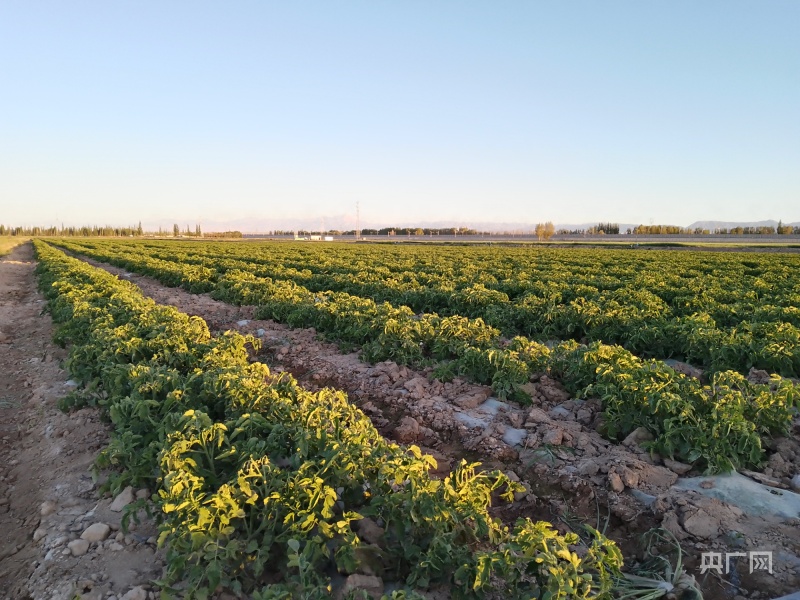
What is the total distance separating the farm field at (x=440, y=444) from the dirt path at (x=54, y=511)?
304 mm

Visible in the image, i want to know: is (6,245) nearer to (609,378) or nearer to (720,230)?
(609,378)

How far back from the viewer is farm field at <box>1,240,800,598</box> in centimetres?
310

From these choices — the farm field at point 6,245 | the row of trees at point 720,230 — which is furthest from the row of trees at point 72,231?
the row of trees at point 720,230

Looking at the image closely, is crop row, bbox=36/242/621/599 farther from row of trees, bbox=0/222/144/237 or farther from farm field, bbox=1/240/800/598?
row of trees, bbox=0/222/144/237

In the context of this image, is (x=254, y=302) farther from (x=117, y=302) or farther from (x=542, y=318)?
(x=542, y=318)

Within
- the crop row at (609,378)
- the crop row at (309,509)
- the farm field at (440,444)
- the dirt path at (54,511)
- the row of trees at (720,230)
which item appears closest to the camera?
the crop row at (309,509)

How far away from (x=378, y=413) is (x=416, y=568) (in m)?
3.22

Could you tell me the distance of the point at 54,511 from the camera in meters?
4.10

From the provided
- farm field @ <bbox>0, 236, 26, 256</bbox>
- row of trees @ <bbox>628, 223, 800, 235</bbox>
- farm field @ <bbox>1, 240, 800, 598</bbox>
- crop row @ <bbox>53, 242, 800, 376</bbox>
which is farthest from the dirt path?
row of trees @ <bbox>628, 223, 800, 235</bbox>

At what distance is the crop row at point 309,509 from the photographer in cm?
289

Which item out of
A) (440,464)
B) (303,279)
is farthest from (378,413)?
(303,279)

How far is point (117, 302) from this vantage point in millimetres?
10125

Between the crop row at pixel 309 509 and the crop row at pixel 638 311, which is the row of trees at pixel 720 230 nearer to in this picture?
the crop row at pixel 638 311

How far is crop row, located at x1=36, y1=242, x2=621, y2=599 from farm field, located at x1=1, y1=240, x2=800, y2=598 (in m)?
0.02
